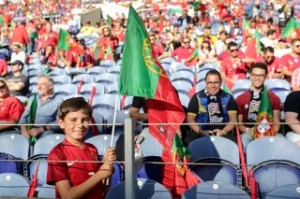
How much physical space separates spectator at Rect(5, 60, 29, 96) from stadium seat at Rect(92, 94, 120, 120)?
5.69 ft

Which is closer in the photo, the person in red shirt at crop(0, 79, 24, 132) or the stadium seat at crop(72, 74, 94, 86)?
the person in red shirt at crop(0, 79, 24, 132)

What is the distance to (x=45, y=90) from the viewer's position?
6.57m

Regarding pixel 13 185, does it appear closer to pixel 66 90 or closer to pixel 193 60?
pixel 66 90

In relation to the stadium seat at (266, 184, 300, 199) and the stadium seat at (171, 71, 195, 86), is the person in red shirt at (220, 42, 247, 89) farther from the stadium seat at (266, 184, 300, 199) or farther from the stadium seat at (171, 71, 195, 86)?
the stadium seat at (266, 184, 300, 199)

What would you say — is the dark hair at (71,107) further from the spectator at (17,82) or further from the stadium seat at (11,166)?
the spectator at (17,82)

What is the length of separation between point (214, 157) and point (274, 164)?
22.4 inches

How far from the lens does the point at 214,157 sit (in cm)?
483

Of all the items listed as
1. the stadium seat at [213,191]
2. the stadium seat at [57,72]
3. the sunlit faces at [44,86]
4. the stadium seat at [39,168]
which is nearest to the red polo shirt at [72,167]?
the stadium seat at [213,191]

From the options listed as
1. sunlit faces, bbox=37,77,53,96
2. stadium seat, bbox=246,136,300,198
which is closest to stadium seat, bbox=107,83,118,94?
sunlit faces, bbox=37,77,53,96

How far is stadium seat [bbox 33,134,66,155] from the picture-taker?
5.44 metres

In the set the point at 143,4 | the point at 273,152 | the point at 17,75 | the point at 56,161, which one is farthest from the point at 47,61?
the point at 143,4

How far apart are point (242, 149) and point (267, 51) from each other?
429 cm

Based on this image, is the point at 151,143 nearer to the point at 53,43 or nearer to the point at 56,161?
the point at 56,161

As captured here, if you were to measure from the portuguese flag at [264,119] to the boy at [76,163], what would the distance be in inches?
110
